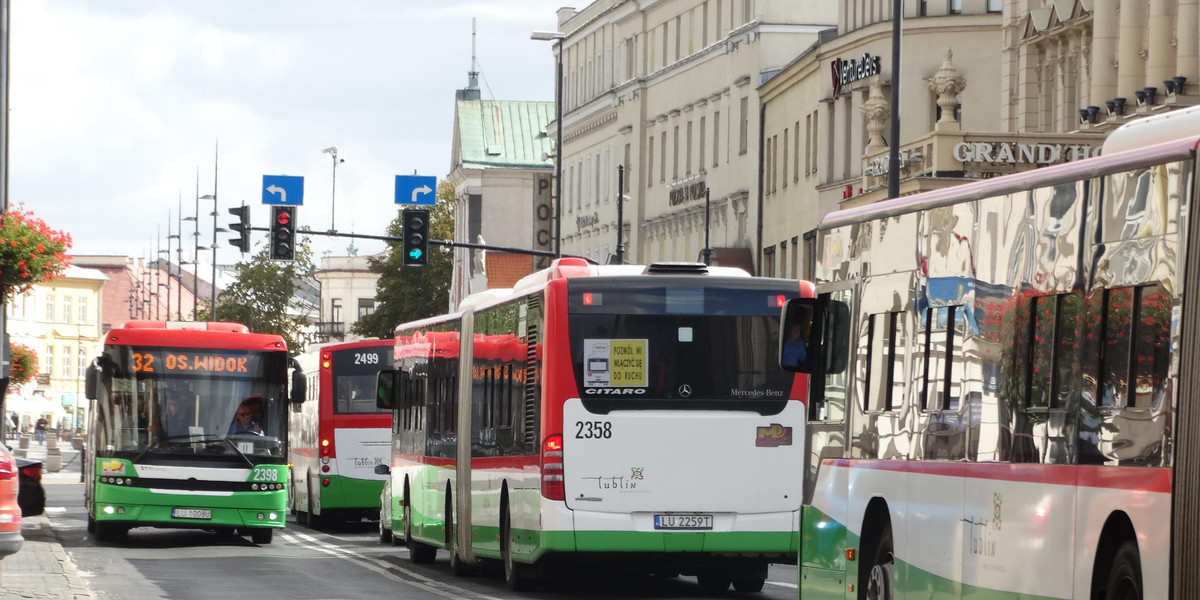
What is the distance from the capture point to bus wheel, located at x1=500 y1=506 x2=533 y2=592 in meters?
21.8

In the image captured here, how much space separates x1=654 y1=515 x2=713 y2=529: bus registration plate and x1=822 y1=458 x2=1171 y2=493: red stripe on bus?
606cm

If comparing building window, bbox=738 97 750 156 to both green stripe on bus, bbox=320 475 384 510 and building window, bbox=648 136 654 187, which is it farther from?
green stripe on bus, bbox=320 475 384 510

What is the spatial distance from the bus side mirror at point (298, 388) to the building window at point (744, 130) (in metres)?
42.6

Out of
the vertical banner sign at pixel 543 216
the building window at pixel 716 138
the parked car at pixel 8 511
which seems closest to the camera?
the parked car at pixel 8 511

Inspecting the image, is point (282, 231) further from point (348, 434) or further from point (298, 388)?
point (298, 388)

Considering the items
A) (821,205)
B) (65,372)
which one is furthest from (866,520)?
(65,372)

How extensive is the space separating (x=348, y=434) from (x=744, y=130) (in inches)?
1396

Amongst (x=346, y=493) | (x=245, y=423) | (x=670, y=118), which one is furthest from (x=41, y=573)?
(x=670, y=118)

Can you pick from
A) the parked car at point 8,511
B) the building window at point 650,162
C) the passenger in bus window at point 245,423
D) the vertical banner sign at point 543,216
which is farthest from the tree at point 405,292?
the parked car at point 8,511

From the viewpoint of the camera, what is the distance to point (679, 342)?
68.4ft

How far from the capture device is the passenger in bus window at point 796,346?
15789mm

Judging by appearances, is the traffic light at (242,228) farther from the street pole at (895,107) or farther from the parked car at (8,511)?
the parked car at (8,511)

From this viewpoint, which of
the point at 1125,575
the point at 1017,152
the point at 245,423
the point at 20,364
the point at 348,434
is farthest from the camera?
the point at 20,364

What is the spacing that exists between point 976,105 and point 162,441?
29960 mm
